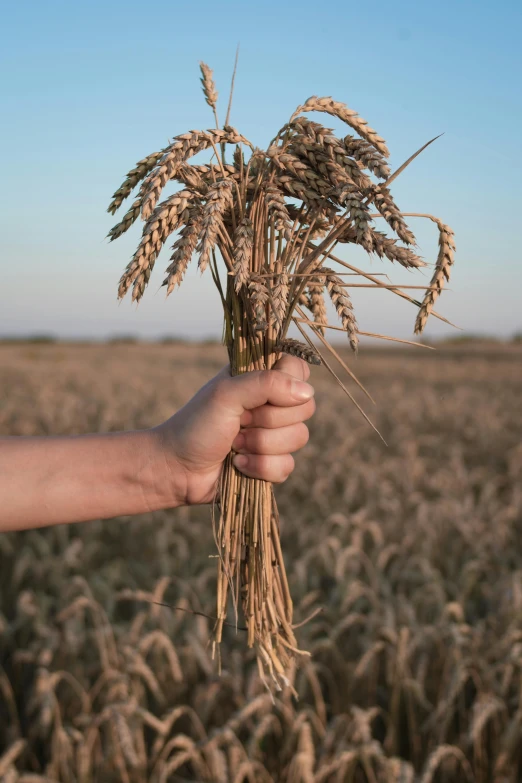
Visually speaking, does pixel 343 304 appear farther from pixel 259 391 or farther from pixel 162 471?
pixel 162 471

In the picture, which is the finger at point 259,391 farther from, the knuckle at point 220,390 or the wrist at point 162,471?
the wrist at point 162,471

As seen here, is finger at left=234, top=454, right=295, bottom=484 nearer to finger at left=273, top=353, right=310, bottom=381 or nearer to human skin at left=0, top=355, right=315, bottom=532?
human skin at left=0, top=355, right=315, bottom=532

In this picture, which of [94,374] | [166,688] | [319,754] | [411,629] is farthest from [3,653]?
[94,374]

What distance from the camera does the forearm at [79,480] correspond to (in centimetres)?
184

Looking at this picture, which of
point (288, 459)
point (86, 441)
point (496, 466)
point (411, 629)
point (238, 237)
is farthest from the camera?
point (496, 466)

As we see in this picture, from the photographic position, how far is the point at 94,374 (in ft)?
44.0

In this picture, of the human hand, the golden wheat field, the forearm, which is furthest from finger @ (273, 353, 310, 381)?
the golden wheat field

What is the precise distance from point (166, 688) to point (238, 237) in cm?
250

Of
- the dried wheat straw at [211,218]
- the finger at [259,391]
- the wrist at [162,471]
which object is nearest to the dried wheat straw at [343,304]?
the finger at [259,391]

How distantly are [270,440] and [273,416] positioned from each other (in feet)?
0.23

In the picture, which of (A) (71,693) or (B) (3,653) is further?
(B) (3,653)

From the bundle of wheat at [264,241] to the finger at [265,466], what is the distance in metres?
0.05

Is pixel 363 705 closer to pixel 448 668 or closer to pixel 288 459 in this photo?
pixel 448 668

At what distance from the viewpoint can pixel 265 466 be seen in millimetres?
1649
